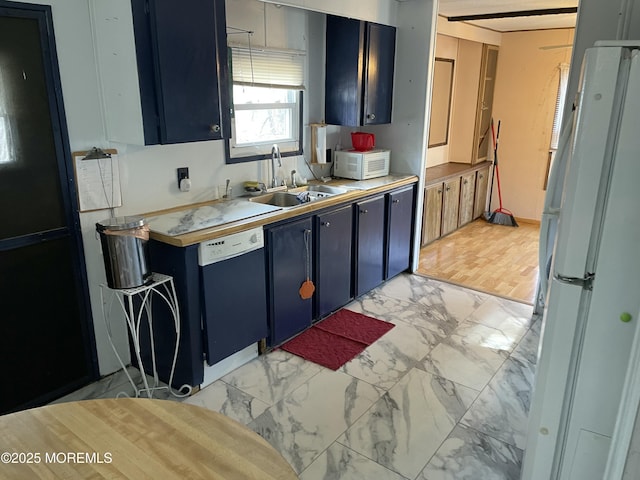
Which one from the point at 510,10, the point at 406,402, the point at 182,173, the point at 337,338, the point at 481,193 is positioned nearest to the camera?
the point at 406,402

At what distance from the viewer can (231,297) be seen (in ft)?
8.92

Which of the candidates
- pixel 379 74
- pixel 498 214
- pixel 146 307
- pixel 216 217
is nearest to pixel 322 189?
pixel 379 74

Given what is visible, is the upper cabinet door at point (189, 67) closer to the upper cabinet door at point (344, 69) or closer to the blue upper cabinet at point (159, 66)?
the blue upper cabinet at point (159, 66)

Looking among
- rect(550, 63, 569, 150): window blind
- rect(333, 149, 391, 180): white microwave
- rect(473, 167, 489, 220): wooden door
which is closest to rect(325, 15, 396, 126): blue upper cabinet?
rect(333, 149, 391, 180): white microwave

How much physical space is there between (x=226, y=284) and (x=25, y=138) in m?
1.20

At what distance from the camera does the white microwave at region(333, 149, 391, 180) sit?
13.4 feet

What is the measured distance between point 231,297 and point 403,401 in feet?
3.66

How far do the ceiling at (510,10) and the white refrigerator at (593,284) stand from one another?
10.2ft

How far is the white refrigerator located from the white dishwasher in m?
1.60

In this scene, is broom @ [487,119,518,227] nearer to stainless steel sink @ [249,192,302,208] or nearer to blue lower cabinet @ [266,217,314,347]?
stainless steel sink @ [249,192,302,208]

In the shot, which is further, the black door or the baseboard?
the baseboard

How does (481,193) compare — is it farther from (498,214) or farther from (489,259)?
(489,259)

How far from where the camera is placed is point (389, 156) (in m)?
4.41

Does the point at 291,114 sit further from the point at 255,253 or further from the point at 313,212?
the point at 255,253
